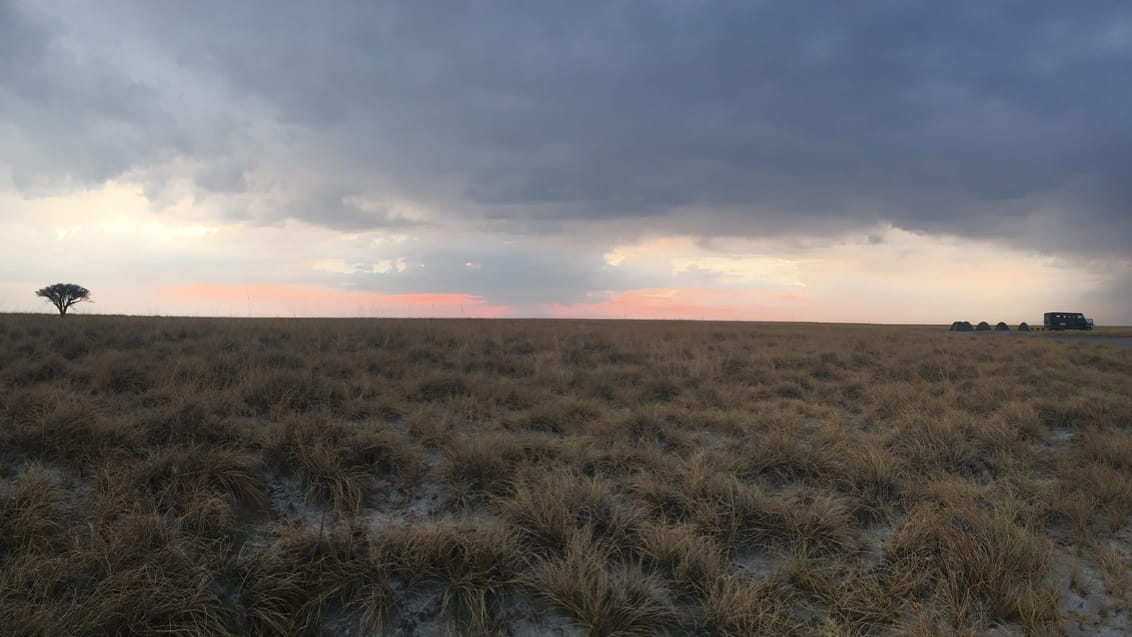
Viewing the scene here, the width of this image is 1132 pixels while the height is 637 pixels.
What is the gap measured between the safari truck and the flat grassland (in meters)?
69.0

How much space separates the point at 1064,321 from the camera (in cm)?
6228

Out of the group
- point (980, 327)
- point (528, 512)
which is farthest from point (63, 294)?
point (980, 327)

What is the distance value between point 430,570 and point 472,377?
20.4 ft

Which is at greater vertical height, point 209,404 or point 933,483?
point 209,404

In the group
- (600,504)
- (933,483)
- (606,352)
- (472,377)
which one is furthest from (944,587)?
(606,352)

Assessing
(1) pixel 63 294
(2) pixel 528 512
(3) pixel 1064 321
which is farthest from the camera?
(3) pixel 1064 321

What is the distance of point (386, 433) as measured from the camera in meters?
6.49

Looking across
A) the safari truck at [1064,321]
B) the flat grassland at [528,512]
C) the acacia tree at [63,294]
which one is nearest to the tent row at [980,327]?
the safari truck at [1064,321]

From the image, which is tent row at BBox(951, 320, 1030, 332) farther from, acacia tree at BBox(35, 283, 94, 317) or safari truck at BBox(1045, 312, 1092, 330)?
acacia tree at BBox(35, 283, 94, 317)

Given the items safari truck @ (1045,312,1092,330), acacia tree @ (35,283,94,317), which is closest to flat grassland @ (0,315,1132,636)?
acacia tree @ (35,283,94,317)

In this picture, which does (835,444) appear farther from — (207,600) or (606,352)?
(606,352)

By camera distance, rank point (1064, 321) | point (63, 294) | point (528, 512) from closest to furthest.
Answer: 1. point (528, 512)
2. point (63, 294)
3. point (1064, 321)

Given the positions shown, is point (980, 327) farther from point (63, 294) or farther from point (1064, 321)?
point (63, 294)

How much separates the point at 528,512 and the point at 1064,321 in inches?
3169
